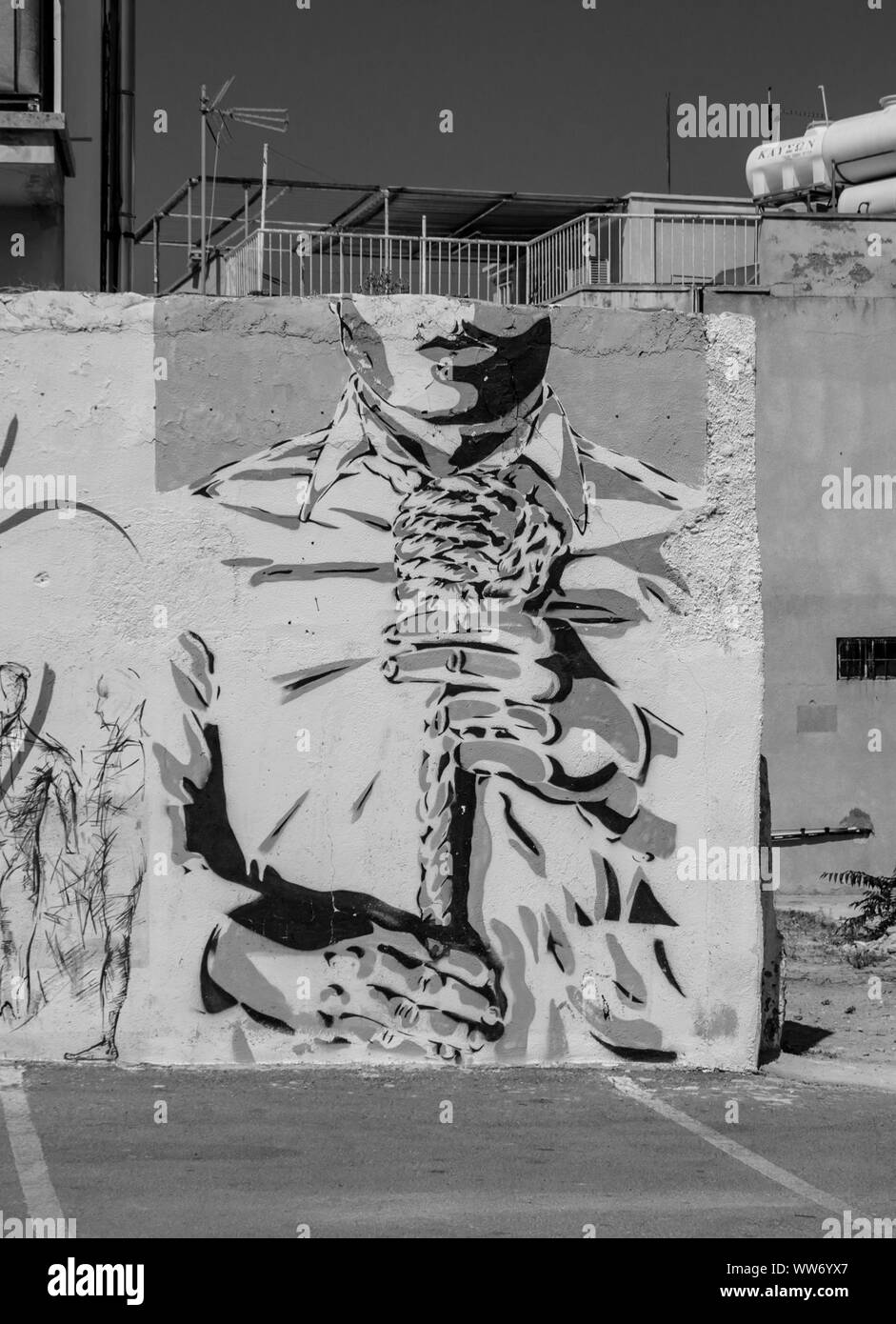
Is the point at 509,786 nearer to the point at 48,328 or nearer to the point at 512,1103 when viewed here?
the point at 512,1103

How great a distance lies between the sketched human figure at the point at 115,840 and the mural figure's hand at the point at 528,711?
1.32 metres

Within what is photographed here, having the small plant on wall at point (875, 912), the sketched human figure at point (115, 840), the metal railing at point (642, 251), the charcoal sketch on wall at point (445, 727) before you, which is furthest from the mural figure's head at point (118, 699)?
the metal railing at point (642, 251)

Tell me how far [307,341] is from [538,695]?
213 centimetres

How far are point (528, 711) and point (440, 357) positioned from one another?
1.84 metres

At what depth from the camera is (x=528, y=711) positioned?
7.84 metres

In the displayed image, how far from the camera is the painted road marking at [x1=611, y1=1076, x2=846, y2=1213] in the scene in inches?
239

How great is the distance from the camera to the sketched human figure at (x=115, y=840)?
7.65m

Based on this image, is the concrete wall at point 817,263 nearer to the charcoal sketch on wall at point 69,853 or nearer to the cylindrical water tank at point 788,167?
the cylindrical water tank at point 788,167

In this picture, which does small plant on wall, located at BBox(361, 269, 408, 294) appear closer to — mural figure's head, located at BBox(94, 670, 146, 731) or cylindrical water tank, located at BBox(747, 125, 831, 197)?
cylindrical water tank, located at BBox(747, 125, 831, 197)

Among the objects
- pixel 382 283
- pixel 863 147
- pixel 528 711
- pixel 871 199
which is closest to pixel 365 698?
pixel 528 711

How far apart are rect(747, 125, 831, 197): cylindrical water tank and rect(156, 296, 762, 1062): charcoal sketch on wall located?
1398 centimetres

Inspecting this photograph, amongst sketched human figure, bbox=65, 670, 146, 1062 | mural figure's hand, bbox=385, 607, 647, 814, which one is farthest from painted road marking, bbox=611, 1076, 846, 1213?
sketched human figure, bbox=65, 670, 146, 1062

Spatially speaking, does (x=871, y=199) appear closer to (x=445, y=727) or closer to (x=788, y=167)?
(x=788, y=167)
